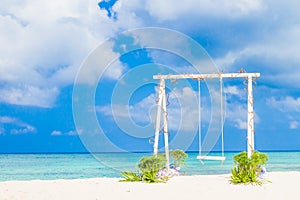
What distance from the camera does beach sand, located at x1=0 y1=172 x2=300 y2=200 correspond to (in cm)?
1094

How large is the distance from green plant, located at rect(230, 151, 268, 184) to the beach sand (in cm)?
34

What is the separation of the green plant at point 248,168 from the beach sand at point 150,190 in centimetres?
34

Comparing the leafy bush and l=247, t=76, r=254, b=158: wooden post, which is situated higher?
l=247, t=76, r=254, b=158: wooden post

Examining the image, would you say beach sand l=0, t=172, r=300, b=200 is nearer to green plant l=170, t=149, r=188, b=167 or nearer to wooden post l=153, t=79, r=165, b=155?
green plant l=170, t=149, r=188, b=167

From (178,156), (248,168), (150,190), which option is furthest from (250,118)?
(150,190)

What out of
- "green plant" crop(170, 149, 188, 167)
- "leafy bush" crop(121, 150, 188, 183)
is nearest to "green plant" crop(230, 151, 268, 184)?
"green plant" crop(170, 149, 188, 167)

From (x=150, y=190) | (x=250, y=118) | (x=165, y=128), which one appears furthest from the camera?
(x=165, y=128)

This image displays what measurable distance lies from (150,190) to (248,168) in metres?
3.19

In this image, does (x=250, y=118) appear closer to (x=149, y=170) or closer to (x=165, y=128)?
(x=165, y=128)

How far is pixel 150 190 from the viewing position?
11.7 meters

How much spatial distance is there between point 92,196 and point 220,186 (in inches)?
145

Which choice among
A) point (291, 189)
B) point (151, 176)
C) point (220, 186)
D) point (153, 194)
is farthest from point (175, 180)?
point (291, 189)

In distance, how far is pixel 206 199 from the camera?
10.6 meters

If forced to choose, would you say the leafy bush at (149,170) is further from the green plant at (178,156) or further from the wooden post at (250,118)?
the wooden post at (250,118)
